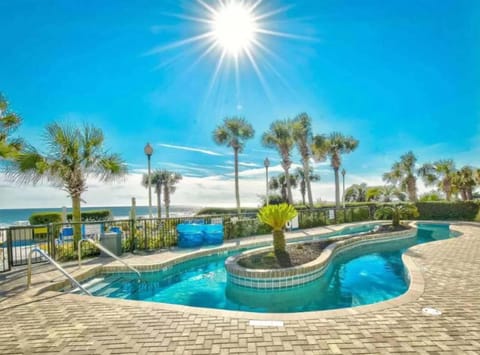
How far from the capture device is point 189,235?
9.78 metres

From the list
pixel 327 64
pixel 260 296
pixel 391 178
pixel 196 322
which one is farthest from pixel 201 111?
pixel 391 178

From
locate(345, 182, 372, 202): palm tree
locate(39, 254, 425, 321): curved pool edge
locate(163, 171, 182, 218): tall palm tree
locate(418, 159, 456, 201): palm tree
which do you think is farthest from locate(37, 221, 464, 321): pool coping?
locate(345, 182, 372, 202): palm tree

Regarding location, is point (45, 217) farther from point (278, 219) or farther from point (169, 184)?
point (169, 184)

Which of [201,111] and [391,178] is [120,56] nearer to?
[201,111]

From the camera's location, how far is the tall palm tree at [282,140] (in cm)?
2073

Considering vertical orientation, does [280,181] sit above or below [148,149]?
below

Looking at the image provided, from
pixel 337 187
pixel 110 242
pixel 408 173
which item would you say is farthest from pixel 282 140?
pixel 110 242

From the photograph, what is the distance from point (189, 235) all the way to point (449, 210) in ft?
66.8

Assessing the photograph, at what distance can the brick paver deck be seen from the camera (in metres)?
2.72

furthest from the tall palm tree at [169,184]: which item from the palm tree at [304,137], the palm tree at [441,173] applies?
the palm tree at [441,173]

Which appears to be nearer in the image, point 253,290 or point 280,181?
point 253,290

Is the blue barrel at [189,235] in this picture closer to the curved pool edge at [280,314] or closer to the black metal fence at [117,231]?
the black metal fence at [117,231]

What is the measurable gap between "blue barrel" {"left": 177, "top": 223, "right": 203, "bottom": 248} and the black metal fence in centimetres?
40

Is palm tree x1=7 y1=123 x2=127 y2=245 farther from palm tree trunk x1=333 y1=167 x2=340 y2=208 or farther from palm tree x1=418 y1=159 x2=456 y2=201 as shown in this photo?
palm tree x1=418 y1=159 x2=456 y2=201
